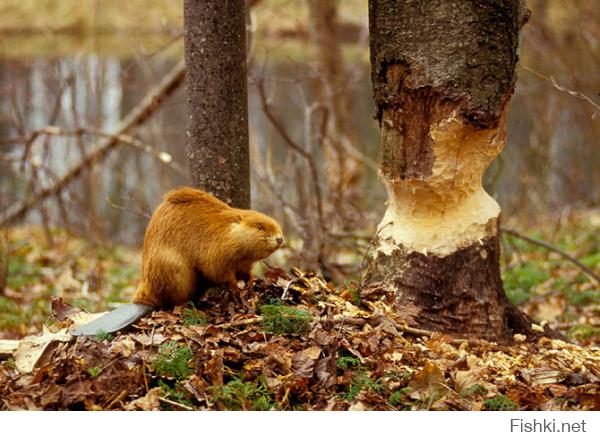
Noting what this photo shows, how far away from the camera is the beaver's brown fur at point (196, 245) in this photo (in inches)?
138

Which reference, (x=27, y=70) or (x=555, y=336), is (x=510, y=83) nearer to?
(x=555, y=336)

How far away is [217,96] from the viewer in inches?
157

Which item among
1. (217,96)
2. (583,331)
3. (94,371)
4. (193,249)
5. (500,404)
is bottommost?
(583,331)

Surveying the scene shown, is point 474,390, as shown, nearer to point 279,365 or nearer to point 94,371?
point 279,365

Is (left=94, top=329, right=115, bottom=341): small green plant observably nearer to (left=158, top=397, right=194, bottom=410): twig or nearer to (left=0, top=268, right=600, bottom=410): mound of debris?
(left=0, top=268, right=600, bottom=410): mound of debris

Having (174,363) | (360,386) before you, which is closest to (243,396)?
(174,363)

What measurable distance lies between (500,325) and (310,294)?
3.14 feet

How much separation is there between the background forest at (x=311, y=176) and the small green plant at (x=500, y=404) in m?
1.67

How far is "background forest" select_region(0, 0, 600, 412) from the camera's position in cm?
574

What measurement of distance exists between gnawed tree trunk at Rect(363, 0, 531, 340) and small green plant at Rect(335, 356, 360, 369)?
609 millimetres

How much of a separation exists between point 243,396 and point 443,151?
4.90ft

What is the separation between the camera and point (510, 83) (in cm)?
365
